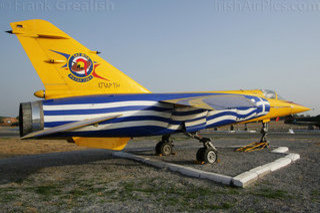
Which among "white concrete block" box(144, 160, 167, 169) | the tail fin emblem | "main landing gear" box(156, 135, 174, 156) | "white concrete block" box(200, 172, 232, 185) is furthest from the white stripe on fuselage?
"main landing gear" box(156, 135, 174, 156)

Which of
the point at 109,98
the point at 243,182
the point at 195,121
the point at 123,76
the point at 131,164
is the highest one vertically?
the point at 123,76

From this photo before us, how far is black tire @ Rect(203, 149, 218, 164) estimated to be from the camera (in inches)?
349

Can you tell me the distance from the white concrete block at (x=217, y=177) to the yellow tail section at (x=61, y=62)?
4.22 m

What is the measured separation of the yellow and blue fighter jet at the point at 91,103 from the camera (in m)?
7.10

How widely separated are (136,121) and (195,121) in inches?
96.8

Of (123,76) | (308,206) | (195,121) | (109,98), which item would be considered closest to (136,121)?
(109,98)

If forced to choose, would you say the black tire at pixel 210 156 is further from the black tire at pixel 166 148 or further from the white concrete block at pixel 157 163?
the black tire at pixel 166 148

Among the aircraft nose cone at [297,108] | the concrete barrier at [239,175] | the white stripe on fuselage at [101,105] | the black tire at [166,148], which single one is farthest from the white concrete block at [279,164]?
the black tire at [166,148]

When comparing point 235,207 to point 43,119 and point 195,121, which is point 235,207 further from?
point 43,119

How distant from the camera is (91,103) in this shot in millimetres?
7543

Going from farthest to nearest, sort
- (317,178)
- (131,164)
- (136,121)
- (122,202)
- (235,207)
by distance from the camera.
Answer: (131,164) < (136,121) < (317,178) < (122,202) < (235,207)

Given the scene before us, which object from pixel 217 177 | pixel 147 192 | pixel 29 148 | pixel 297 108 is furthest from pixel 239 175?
pixel 29 148

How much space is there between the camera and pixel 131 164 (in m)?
9.55

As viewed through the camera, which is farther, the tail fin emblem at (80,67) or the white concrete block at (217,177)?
the tail fin emblem at (80,67)
